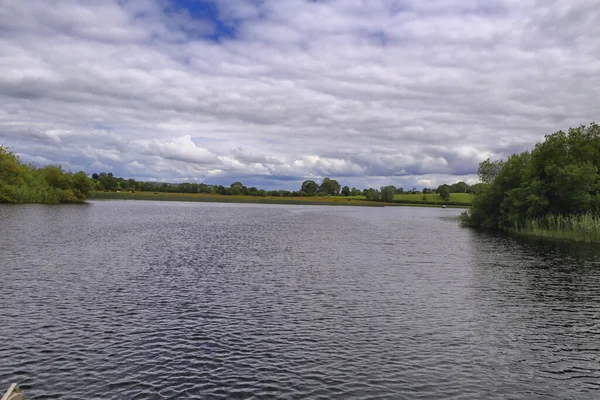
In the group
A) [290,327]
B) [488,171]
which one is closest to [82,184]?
[488,171]

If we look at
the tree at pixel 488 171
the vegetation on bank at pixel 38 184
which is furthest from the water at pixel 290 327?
the vegetation on bank at pixel 38 184

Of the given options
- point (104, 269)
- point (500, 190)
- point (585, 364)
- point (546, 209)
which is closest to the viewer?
point (585, 364)

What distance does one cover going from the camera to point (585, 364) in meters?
18.8

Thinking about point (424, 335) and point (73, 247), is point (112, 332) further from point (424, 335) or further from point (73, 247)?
point (73, 247)

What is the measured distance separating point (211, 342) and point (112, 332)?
16.3ft

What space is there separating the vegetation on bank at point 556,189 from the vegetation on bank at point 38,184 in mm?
135106

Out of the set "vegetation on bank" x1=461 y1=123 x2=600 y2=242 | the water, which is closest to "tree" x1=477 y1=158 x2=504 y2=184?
"vegetation on bank" x1=461 y1=123 x2=600 y2=242

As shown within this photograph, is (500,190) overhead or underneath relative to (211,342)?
overhead

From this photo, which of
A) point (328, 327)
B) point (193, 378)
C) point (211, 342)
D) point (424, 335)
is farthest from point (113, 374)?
point (424, 335)

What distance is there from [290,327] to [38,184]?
153772 millimetres

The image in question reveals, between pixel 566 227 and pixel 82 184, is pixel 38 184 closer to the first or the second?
pixel 82 184

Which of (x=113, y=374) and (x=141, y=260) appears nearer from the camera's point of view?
(x=113, y=374)

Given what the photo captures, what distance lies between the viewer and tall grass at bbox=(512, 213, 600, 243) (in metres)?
66.4

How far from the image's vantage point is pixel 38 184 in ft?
486
